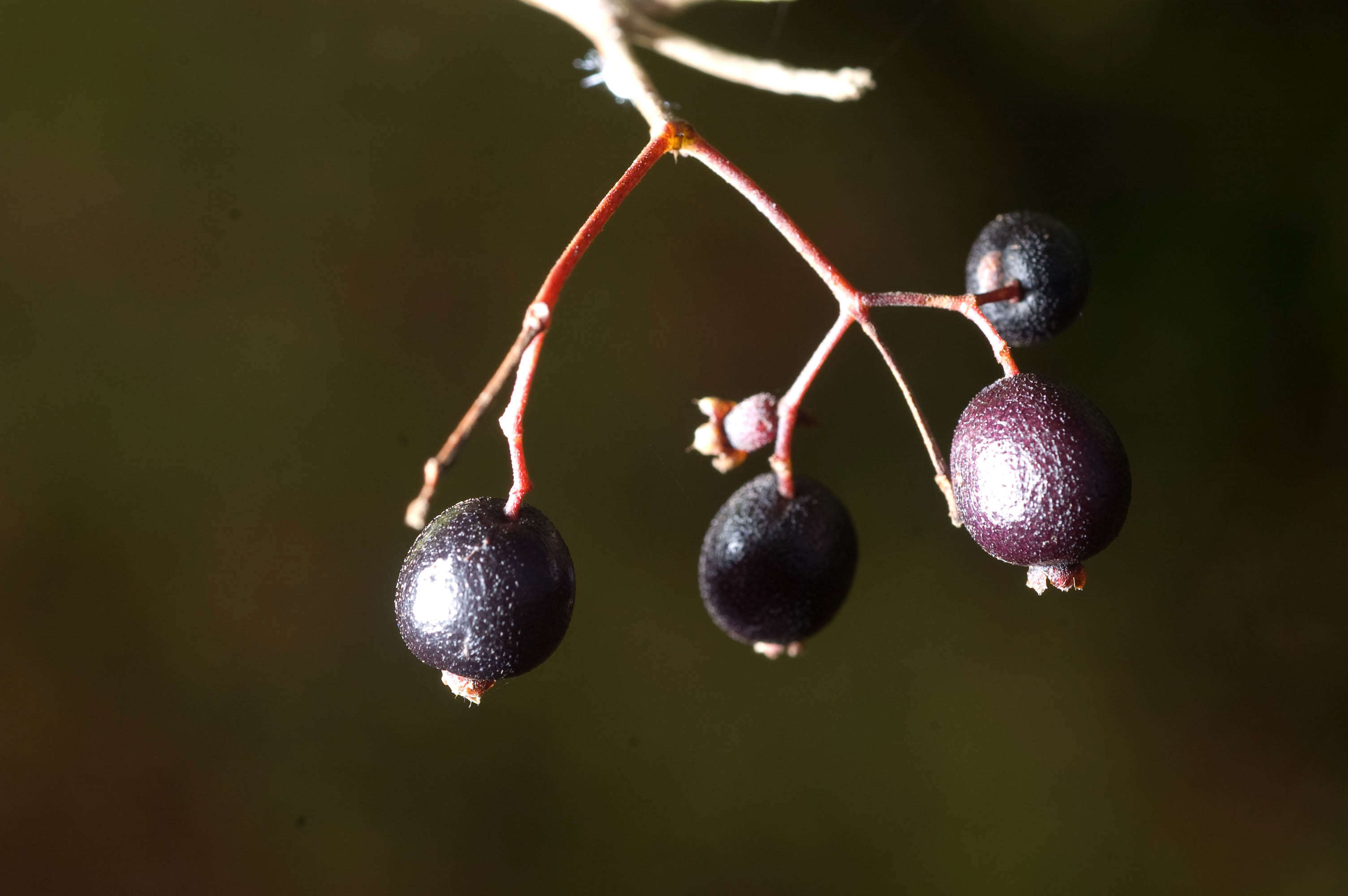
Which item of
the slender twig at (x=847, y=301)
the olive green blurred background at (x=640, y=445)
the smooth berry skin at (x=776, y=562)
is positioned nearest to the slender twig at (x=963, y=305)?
the slender twig at (x=847, y=301)

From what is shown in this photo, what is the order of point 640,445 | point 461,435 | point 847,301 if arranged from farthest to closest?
point 640,445
point 847,301
point 461,435

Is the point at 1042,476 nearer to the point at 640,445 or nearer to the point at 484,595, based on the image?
the point at 484,595

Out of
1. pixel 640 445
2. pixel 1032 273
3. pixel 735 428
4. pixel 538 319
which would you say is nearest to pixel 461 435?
pixel 538 319

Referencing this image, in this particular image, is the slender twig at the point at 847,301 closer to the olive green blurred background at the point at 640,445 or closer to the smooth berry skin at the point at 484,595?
the smooth berry skin at the point at 484,595

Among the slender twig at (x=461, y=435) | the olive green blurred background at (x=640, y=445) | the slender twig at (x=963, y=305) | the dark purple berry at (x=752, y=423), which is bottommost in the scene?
the olive green blurred background at (x=640, y=445)

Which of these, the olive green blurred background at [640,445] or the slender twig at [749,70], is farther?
the olive green blurred background at [640,445]

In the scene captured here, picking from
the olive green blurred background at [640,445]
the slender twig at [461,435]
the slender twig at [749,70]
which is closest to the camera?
the slender twig at [461,435]
